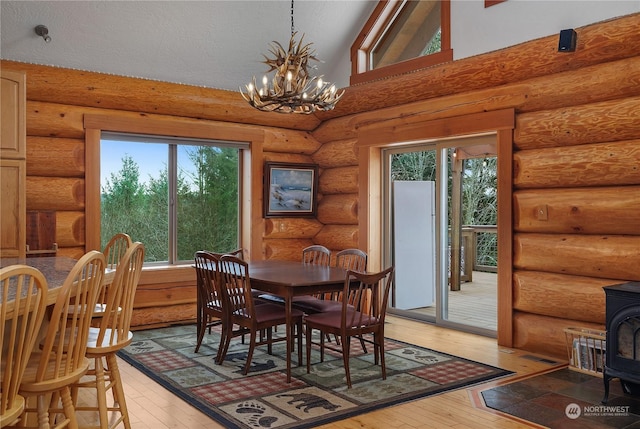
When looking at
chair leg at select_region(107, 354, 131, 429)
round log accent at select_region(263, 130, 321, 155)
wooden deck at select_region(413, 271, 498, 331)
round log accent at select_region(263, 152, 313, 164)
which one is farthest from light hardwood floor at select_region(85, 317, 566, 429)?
round log accent at select_region(263, 130, 321, 155)

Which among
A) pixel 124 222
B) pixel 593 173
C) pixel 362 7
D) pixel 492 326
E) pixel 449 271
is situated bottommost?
pixel 492 326

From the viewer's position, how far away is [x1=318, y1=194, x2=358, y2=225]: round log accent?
25.2 ft

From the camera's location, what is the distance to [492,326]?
6.14 meters

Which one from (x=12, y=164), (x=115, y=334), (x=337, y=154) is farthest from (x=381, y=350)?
(x=337, y=154)

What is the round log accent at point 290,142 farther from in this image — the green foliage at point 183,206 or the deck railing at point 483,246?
the deck railing at point 483,246

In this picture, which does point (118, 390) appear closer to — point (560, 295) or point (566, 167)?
point (560, 295)

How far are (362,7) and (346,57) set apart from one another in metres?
0.68

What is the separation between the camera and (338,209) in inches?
311

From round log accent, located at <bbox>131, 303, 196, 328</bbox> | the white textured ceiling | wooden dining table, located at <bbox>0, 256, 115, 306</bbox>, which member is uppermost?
the white textured ceiling

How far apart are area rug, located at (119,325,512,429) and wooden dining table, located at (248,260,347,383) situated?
1.00ft

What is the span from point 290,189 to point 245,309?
10.5 ft

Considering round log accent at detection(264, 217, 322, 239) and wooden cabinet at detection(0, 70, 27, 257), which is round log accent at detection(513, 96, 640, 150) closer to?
round log accent at detection(264, 217, 322, 239)

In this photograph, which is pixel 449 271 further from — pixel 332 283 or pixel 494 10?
pixel 494 10

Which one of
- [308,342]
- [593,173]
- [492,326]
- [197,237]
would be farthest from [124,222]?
[593,173]
